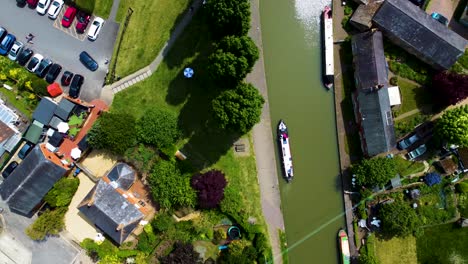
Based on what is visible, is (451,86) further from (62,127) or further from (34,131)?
(34,131)

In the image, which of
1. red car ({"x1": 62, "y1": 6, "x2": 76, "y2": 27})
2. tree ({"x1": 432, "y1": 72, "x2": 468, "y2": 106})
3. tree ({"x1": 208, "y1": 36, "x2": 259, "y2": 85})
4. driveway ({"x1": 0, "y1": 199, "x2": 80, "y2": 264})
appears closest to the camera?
tree ({"x1": 208, "y1": 36, "x2": 259, "y2": 85})

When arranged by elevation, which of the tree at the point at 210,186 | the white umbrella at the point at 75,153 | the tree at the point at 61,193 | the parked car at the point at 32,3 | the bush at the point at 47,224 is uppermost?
the parked car at the point at 32,3

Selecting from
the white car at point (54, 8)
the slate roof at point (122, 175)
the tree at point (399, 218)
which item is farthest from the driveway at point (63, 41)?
the tree at point (399, 218)

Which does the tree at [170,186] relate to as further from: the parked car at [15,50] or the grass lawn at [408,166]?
the grass lawn at [408,166]

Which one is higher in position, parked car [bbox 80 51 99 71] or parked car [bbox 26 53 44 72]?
parked car [bbox 80 51 99 71]

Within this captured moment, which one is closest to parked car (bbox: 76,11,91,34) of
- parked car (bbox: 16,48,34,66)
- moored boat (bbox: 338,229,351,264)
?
parked car (bbox: 16,48,34,66)

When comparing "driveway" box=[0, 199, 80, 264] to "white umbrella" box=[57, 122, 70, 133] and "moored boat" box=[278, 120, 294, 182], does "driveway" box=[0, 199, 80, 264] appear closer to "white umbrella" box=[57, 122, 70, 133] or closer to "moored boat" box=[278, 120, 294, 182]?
"white umbrella" box=[57, 122, 70, 133]

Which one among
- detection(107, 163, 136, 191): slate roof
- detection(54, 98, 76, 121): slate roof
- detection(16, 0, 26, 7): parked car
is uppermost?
detection(16, 0, 26, 7): parked car

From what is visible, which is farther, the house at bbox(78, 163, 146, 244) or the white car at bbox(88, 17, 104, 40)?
the white car at bbox(88, 17, 104, 40)

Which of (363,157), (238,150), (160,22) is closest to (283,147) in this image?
(238,150)
